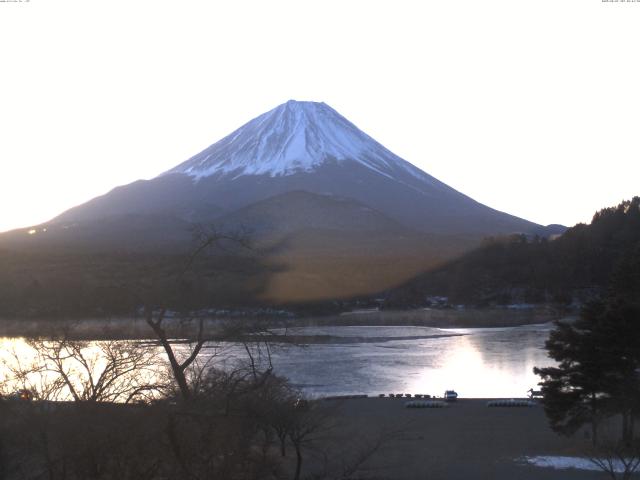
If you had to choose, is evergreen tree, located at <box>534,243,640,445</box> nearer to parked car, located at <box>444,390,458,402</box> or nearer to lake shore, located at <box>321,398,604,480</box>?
lake shore, located at <box>321,398,604,480</box>

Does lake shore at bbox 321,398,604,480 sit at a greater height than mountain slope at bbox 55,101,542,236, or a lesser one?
lesser

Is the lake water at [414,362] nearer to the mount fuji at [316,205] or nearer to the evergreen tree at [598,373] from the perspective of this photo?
the mount fuji at [316,205]

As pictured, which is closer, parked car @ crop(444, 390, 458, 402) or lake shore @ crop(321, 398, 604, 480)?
lake shore @ crop(321, 398, 604, 480)

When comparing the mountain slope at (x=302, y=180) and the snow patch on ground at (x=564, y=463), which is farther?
the mountain slope at (x=302, y=180)

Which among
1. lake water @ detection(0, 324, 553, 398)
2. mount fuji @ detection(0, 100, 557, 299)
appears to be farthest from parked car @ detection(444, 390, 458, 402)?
mount fuji @ detection(0, 100, 557, 299)

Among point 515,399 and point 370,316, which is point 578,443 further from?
point 370,316

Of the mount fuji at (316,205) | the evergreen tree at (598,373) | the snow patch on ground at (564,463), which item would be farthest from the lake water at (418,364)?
the snow patch on ground at (564,463)

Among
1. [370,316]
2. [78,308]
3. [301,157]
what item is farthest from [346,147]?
[78,308]

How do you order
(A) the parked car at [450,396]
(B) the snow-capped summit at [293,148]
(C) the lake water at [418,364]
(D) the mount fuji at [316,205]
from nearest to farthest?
(A) the parked car at [450,396], (C) the lake water at [418,364], (D) the mount fuji at [316,205], (B) the snow-capped summit at [293,148]
